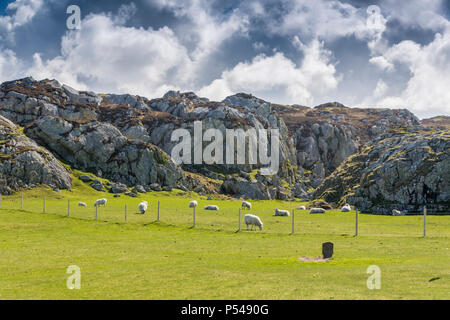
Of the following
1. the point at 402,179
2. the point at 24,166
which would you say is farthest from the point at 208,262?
the point at 24,166

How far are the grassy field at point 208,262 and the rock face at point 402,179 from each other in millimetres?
50928

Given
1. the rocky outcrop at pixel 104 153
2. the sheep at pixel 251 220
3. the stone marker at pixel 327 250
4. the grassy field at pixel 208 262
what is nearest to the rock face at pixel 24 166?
the rocky outcrop at pixel 104 153

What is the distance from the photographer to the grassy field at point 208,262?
55.7ft

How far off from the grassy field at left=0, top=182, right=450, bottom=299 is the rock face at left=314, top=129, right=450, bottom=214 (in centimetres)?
5093

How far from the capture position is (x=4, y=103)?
180125mm

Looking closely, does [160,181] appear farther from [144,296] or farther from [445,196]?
[144,296]

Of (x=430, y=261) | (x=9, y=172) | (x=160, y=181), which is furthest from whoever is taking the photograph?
(x=160, y=181)

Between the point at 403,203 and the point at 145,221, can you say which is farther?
the point at 403,203

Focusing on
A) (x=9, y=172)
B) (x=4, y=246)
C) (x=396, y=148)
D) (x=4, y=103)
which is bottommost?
(x=4, y=246)

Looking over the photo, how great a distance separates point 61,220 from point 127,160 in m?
111

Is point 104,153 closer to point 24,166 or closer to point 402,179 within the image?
point 24,166

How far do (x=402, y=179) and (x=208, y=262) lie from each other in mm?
89096
